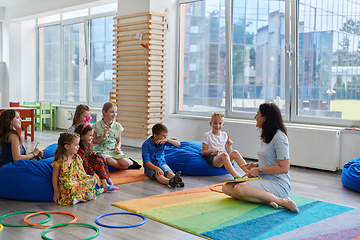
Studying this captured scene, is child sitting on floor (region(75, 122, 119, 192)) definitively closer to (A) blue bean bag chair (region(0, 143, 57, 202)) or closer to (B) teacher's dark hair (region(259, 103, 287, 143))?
(A) blue bean bag chair (region(0, 143, 57, 202))

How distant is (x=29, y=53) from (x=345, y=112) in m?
8.97

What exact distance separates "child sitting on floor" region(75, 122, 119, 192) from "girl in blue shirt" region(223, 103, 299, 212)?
4.54 feet

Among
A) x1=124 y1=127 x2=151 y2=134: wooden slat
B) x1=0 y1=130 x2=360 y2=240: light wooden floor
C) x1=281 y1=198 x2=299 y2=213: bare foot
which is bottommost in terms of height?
x1=0 y1=130 x2=360 y2=240: light wooden floor

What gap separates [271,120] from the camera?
125 inches

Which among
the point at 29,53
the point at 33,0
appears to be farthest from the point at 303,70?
the point at 29,53

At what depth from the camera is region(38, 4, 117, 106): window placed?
8987mm

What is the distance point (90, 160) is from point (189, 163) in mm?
1353

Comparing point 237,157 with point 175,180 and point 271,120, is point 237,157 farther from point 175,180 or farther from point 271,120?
point 271,120

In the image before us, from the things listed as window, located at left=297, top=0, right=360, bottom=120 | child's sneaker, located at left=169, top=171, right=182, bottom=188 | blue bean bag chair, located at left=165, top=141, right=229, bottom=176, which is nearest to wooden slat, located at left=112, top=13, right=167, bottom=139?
blue bean bag chair, located at left=165, top=141, right=229, bottom=176

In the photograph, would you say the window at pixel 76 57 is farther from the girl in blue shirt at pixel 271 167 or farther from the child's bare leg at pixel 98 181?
the girl in blue shirt at pixel 271 167

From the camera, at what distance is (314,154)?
17.3 feet

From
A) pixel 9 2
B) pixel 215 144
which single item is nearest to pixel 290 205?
pixel 215 144

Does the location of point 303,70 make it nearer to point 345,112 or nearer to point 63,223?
point 345,112

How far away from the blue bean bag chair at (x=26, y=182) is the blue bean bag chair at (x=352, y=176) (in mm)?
3103
